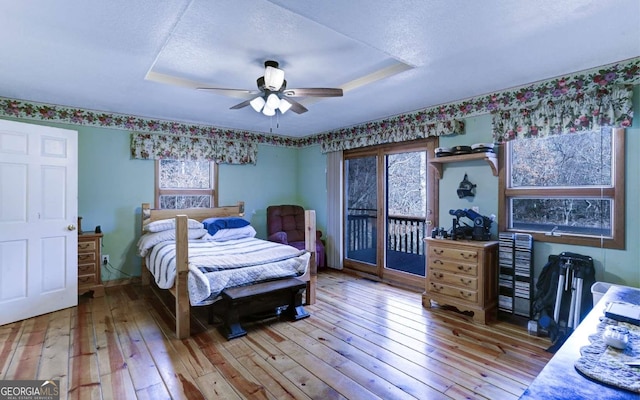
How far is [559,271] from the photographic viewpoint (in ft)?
9.48

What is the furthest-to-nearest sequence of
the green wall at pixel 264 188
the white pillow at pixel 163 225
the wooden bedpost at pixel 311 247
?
the white pillow at pixel 163 225
the wooden bedpost at pixel 311 247
the green wall at pixel 264 188

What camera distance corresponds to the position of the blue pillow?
450cm

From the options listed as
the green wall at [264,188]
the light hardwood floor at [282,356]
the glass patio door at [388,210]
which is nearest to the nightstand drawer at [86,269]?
the green wall at [264,188]

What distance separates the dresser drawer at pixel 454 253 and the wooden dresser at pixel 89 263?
4.01 metres

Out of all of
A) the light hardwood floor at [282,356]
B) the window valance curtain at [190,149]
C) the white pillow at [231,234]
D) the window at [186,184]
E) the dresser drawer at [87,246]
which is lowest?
the light hardwood floor at [282,356]

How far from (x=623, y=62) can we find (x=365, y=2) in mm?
2406

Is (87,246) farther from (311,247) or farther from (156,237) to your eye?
(311,247)

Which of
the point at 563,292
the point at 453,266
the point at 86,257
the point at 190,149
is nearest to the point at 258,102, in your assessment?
the point at 190,149

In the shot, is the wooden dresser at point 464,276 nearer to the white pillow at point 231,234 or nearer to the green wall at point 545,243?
the green wall at point 545,243

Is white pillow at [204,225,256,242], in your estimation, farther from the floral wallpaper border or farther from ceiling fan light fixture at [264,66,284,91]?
ceiling fan light fixture at [264,66,284,91]

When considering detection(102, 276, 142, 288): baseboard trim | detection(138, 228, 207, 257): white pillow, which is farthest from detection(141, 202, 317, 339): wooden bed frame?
detection(138, 228, 207, 257): white pillow

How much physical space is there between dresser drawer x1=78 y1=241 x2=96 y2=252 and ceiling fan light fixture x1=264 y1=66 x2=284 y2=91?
304 centimetres

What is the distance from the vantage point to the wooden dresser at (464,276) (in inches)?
126

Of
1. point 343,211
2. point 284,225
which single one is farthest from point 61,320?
point 343,211
